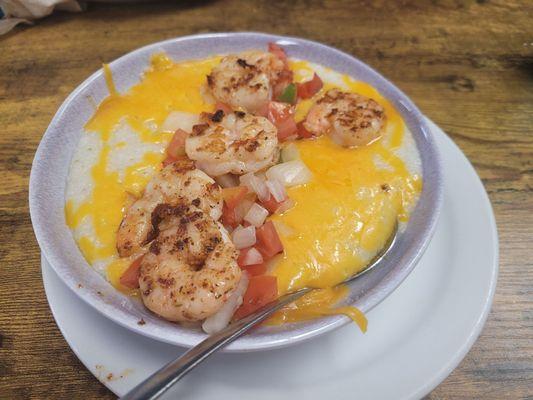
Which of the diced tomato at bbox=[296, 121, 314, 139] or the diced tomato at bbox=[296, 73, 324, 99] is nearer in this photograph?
the diced tomato at bbox=[296, 121, 314, 139]

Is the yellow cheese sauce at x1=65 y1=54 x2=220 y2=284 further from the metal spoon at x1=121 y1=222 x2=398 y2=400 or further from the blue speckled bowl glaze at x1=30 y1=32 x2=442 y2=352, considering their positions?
the metal spoon at x1=121 y1=222 x2=398 y2=400

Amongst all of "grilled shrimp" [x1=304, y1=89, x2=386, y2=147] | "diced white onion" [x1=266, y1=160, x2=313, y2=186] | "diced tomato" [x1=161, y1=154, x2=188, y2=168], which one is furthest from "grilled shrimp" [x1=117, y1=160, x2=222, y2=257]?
"grilled shrimp" [x1=304, y1=89, x2=386, y2=147]

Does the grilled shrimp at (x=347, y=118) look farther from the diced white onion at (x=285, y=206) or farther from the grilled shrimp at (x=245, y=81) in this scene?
the diced white onion at (x=285, y=206)

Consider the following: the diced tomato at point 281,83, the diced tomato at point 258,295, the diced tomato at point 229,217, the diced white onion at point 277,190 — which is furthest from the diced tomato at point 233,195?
the diced tomato at point 281,83

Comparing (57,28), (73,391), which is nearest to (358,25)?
(57,28)

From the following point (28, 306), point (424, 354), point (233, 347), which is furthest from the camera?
point (28, 306)

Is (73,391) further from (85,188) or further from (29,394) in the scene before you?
(85,188)
